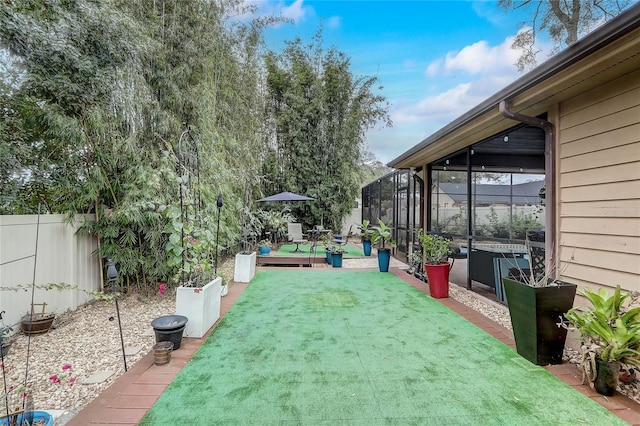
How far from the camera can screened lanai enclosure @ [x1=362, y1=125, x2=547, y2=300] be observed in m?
4.36

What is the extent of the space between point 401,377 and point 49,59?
4.30 metres

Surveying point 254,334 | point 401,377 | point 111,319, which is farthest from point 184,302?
point 401,377

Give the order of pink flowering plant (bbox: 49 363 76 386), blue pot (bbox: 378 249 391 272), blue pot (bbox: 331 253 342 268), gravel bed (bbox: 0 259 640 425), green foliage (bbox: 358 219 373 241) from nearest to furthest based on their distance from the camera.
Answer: pink flowering plant (bbox: 49 363 76 386) → gravel bed (bbox: 0 259 640 425) → blue pot (bbox: 378 249 391 272) → blue pot (bbox: 331 253 342 268) → green foliage (bbox: 358 219 373 241)

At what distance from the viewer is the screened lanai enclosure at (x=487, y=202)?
172 inches

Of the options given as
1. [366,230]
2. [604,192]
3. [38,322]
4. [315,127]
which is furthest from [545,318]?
[315,127]

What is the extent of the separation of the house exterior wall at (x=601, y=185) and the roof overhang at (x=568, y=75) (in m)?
0.17

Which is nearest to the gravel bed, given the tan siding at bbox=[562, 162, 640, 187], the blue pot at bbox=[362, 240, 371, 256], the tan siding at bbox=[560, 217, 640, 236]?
the tan siding at bbox=[560, 217, 640, 236]

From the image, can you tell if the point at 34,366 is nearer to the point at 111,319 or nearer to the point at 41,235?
the point at 111,319

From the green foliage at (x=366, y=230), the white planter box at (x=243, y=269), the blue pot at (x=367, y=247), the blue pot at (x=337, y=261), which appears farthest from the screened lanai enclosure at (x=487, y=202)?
the white planter box at (x=243, y=269)

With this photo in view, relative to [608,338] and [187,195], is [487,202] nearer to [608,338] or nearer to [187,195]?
[608,338]

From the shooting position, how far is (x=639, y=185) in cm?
215

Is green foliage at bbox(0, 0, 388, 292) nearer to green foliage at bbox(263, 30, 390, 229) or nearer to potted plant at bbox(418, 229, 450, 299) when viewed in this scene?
potted plant at bbox(418, 229, 450, 299)

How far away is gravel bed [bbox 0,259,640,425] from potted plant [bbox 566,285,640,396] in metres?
0.23

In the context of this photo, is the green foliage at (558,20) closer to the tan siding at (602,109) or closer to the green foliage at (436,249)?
the tan siding at (602,109)
